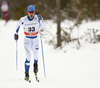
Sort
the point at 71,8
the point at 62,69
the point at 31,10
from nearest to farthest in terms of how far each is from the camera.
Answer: the point at 31,10, the point at 62,69, the point at 71,8

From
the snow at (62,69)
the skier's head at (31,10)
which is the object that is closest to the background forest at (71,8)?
the snow at (62,69)

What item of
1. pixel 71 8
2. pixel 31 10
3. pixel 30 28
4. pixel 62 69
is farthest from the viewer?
pixel 71 8

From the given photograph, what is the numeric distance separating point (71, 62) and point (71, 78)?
177 cm

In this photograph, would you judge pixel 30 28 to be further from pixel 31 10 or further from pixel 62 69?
pixel 62 69

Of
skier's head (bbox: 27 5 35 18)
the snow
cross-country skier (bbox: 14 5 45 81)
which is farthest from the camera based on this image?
the snow

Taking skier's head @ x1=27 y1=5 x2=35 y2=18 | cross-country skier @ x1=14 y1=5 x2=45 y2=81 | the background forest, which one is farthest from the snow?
the background forest

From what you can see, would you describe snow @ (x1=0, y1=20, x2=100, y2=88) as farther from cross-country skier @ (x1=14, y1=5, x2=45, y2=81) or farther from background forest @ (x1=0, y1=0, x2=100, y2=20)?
background forest @ (x1=0, y1=0, x2=100, y2=20)

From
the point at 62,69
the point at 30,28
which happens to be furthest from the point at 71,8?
the point at 30,28

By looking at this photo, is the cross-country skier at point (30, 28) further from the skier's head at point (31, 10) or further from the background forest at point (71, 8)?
the background forest at point (71, 8)

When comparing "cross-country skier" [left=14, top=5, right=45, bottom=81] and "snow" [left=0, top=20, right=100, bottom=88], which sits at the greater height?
"cross-country skier" [left=14, top=5, right=45, bottom=81]

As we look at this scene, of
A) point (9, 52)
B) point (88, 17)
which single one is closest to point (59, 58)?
point (9, 52)

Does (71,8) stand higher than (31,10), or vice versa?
(71,8)

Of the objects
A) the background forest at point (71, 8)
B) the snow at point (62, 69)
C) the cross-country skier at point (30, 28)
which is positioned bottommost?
the snow at point (62, 69)

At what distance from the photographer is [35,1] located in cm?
2044
